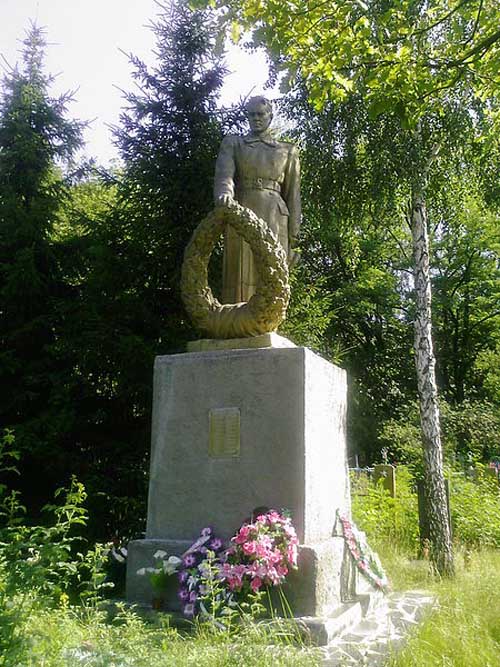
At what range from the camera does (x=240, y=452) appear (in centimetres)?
479

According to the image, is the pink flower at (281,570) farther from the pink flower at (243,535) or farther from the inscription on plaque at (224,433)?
the inscription on plaque at (224,433)

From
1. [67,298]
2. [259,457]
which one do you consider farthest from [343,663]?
[67,298]

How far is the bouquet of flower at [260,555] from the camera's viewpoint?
4.12 m

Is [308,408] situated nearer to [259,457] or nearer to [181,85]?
[259,457]

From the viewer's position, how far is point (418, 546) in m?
8.16

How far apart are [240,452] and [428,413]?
14.3ft

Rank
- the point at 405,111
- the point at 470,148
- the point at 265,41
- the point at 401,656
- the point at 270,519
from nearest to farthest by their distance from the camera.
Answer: the point at 401,656 → the point at 270,519 → the point at 405,111 → the point at 265,41 → the point at 470,148

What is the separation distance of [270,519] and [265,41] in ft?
12.3

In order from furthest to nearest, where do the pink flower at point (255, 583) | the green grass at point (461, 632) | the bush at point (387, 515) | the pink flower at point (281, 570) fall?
the bush at point (387, 515) < the pink flower at point (281, 570) < the pink flower at point (255, 583) < the green grass at point (461, 632)

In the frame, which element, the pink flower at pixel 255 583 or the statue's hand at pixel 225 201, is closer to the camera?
the pink flower at pixel 255 583

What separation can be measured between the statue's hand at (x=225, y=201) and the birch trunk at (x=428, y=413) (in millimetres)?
4136

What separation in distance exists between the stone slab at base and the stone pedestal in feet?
0.47

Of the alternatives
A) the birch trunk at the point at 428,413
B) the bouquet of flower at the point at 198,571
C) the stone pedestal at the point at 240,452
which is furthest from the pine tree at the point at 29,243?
the birch trunk at the point at 428,413

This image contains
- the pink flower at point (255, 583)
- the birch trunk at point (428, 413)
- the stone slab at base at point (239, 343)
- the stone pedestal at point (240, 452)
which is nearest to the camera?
the pink flower at point (255, 583)
